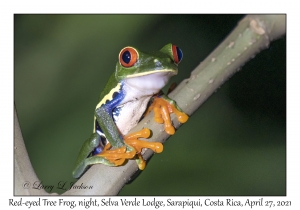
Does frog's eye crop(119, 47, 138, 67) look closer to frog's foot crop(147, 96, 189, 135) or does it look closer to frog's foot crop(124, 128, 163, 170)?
frog's foot crop(147, 96, 189, 135)

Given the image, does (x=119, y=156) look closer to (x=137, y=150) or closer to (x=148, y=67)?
(x=137, y=150)

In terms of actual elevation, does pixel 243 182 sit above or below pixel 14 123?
below

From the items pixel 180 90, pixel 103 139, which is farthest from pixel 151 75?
pixel 103 139

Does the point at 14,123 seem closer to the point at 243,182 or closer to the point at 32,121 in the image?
the point at 32,121
